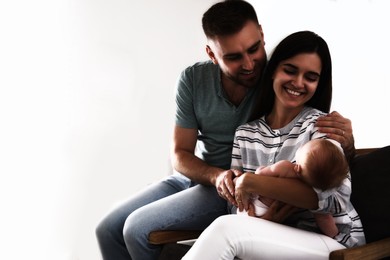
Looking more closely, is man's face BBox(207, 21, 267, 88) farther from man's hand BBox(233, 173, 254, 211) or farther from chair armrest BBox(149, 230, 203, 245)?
chair armrest BBox(149, 230, 203, 245)

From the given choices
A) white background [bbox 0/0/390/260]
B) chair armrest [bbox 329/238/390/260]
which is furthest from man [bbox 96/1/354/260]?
white background [bbox 0/0/390/260]

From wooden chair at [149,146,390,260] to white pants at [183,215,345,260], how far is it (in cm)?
19

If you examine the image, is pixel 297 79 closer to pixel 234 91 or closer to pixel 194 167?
pixel 234 91

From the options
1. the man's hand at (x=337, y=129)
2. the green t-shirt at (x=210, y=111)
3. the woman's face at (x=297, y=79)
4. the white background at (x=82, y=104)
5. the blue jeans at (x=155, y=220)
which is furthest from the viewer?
the white background at (x=82, y=104)

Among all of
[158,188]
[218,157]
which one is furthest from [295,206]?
[158,188]

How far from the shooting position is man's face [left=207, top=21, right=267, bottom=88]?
83.2 inches

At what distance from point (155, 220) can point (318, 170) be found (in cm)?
64

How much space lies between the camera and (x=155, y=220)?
207cm

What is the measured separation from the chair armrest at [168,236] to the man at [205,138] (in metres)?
0.02

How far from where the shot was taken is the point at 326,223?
5.82 feet

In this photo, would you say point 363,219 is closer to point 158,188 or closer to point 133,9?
point 158,188

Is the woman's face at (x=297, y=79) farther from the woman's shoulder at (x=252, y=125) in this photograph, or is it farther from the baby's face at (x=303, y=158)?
the baby's face at (x=303, y=158)

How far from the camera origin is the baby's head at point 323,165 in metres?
1.70

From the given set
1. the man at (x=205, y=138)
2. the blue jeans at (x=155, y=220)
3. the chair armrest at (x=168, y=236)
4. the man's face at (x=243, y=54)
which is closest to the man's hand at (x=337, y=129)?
the man at (x=205, y=138)
